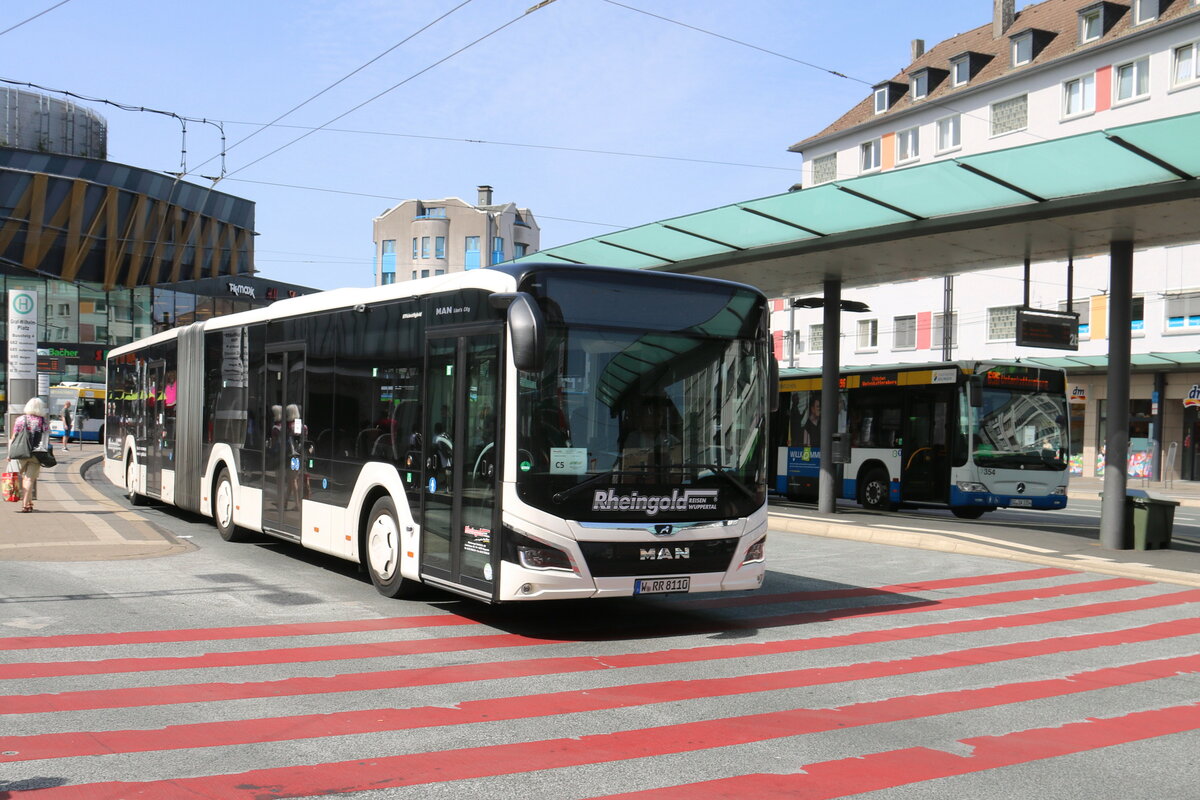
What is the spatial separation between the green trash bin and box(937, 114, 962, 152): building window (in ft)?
123

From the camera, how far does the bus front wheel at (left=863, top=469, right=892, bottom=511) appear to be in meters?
24.3

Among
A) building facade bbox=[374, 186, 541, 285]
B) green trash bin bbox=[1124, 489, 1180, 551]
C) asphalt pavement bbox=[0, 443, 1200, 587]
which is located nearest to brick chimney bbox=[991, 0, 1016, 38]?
asphalt pavement bbox=[0, 443, 1200, 587]

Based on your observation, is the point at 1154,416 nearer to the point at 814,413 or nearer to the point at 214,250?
Answer: the point at 814,413

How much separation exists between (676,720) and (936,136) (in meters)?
49.3

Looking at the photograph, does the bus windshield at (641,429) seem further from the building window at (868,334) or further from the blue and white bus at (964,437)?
the building window at (868,334)

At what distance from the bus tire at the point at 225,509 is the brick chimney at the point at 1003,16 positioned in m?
46.4

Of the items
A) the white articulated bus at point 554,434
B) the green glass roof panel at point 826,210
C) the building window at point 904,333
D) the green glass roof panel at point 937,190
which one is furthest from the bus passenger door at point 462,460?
the building window at point 904,333

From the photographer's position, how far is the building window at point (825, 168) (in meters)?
58.0

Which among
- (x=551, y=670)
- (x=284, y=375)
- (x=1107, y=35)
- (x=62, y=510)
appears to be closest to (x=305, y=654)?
(x=551, y=670)

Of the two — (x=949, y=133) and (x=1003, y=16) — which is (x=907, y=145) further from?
(x=1003, y=16)

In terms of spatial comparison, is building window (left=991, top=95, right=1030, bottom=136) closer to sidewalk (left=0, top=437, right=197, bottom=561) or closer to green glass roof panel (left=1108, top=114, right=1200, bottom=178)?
green glass roof panel (left=1108, top=114, right=1200, bottom=178)

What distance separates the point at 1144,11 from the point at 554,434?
136 ft

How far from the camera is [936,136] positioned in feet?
170

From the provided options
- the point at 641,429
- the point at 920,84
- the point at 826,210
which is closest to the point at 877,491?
the point at 826,210
